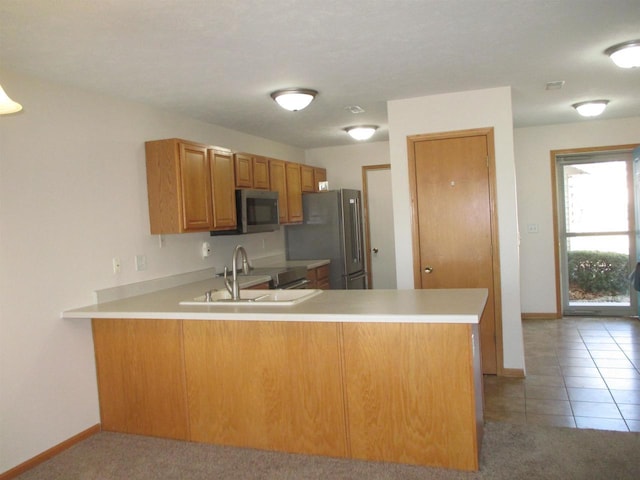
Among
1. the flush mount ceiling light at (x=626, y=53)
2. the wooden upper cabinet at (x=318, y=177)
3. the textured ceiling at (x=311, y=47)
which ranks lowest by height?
the wooden upper cabinet at (x=318, y=177)

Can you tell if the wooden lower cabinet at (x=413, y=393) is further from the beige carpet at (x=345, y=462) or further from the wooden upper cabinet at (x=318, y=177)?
the wooden upper cabinet at (x=318, y=177)

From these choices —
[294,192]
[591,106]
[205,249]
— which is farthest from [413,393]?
[591,106]

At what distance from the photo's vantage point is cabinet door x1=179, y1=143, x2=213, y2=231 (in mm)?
3848

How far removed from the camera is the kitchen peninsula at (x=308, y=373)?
8.60 ft

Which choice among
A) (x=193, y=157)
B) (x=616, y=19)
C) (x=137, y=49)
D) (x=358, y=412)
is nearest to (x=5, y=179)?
(x=137, y=49)

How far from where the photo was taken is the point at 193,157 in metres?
3.97

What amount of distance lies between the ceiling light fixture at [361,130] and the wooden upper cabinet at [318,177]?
3.01ft

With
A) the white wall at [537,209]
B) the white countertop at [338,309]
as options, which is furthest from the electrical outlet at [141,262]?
the white wall at [537,209]

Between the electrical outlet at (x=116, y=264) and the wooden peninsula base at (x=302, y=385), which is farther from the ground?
the electrical outlet at (x=116, y=264)

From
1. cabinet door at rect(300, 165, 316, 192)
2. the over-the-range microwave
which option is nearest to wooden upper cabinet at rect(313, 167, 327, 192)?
cabinet door at rect(300, 165, 316, 192)

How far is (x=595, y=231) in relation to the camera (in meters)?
6.34

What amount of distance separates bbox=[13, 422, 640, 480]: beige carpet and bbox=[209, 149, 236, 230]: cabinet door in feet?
5.91

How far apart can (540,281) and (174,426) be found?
15.8 feet

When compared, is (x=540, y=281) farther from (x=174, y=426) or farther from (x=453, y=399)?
(x=174, y=426)
